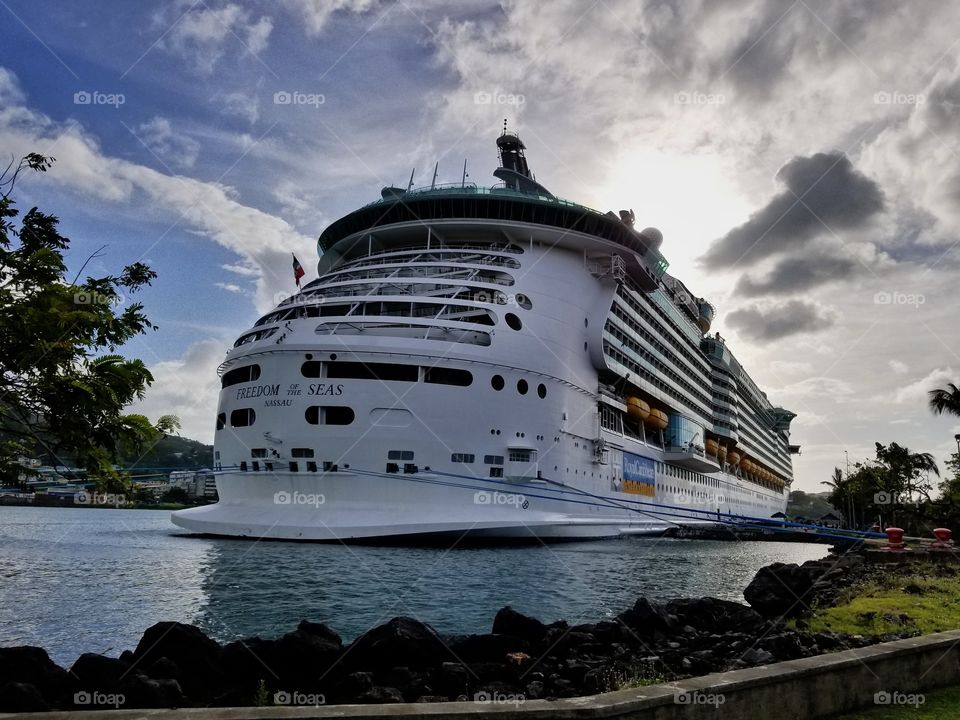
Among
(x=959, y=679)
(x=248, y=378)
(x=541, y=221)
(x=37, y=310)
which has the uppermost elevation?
(x=541, y=221)

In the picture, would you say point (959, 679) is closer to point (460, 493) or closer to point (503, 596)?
point (503, 596)

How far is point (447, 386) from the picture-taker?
26688mm

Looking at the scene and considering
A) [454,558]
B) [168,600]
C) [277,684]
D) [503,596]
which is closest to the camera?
[277,684]

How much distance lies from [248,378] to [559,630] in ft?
68.3

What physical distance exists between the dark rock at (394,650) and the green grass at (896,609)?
6013 millimetres

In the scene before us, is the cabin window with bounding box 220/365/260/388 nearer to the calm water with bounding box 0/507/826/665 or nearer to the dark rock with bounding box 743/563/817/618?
the calm water with bounding box 0/507/826/665

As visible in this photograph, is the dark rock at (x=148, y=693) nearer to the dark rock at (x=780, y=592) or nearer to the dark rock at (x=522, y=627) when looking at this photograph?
the dark rock at (x=522, y=627)

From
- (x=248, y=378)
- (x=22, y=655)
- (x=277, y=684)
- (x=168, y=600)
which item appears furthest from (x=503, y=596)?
(x=248, y=378)

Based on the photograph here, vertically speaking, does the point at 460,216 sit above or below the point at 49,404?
above

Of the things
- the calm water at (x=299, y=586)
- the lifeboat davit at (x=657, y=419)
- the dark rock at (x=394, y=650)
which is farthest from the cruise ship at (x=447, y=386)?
the dark rock at (x=394, y=650)

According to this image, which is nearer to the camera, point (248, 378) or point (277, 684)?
point (277, 684)

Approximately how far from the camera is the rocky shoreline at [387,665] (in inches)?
300

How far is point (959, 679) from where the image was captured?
6.80 meters

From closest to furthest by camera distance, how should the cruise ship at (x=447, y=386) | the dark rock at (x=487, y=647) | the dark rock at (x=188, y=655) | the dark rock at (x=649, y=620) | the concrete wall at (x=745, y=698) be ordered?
the concrete wall at (x=745, y=698), the dark rock at (x=188, y=655), the dark rock at (x=487, y=647), the dark rock at (x=649, y=620), the cruise ship at (x=447, y=386)
